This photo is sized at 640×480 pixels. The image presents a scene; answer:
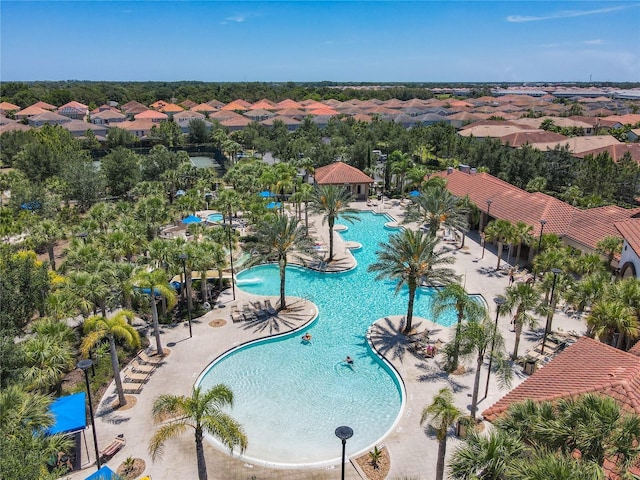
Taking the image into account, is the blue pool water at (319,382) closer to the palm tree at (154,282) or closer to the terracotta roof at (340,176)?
the palm tree at (154,282)

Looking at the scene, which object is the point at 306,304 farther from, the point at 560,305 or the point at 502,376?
the point at 560,305

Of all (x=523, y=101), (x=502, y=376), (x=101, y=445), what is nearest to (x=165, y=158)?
(x=101, y=445)

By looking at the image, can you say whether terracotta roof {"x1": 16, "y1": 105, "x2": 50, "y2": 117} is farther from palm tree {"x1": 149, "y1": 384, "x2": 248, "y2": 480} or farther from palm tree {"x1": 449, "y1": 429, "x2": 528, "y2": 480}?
palm tree {"x1": 449, "y1": 429, "x2": 528, "y2": 480}

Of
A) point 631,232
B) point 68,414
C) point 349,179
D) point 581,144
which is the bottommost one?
point 68,414

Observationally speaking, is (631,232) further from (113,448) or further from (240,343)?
(113,448)

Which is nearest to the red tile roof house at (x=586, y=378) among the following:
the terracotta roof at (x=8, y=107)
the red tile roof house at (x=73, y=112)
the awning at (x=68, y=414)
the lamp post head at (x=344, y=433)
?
the lamp post head at (x=344, y=433)

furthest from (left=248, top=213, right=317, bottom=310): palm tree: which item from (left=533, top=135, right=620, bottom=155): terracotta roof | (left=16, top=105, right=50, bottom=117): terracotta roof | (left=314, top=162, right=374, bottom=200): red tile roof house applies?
(left=16, top=105, right=50, bottom=117): terracotta roof

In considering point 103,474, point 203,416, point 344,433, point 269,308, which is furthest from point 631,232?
point 103,474
